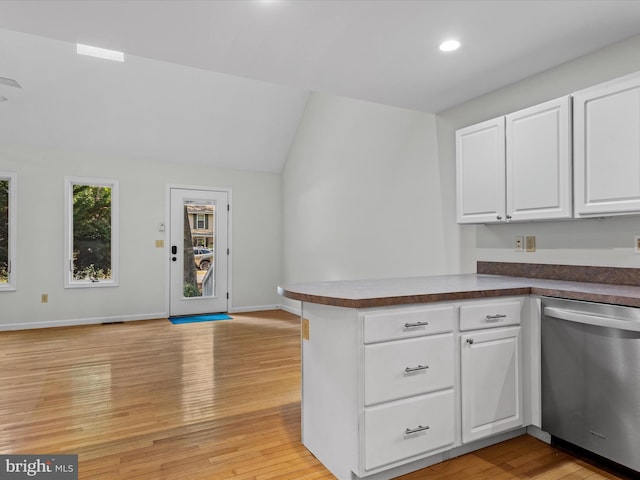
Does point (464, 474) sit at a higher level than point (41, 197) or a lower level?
lower

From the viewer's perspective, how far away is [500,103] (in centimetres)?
305

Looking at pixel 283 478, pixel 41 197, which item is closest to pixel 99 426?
pixel 283 478

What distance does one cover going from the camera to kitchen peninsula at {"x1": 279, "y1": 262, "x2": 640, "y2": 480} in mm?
1863

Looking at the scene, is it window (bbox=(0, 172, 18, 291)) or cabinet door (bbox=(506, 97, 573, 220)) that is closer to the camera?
cabinet door (bbox=(506, 97, 573, 220))

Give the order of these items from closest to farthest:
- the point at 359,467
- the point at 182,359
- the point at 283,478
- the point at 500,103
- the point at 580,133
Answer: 1. the point at 359,467
2. the point at 283,478
3. the point at 580,133
4. the point at 500,103
5. the point at 182,359

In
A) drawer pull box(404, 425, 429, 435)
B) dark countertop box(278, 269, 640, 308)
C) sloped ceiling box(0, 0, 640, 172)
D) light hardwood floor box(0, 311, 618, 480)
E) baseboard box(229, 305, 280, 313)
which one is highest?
sloped ceiling box(0, 0, 640, 172)

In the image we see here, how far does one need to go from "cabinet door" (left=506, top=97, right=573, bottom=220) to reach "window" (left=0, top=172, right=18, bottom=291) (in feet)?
19.1

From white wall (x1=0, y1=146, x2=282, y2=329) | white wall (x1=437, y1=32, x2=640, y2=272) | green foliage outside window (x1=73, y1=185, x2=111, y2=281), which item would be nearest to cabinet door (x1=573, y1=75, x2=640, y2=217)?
white wall (x1=437, y1=32, x2=640, y2=272)

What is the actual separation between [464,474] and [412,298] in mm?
921

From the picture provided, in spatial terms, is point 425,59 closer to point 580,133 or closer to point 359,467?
point 580,133

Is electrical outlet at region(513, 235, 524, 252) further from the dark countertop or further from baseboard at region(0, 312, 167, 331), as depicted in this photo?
baseboard at region(0, 312, 167, 331)

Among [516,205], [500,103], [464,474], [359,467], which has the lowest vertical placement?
[464,474]

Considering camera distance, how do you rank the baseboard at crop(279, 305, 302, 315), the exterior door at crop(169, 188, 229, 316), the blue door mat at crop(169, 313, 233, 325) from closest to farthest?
the blue door mat at crop(169, 313, 233, 325) → the exterior door at crop(169, 188, 229, 316) → the baseboard at crop(279, 305, 302, 315)

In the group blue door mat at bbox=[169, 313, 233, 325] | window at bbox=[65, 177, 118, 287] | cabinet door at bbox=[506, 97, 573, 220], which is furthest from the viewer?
blue door mat at bbox=[169, 313, 233, 325]
